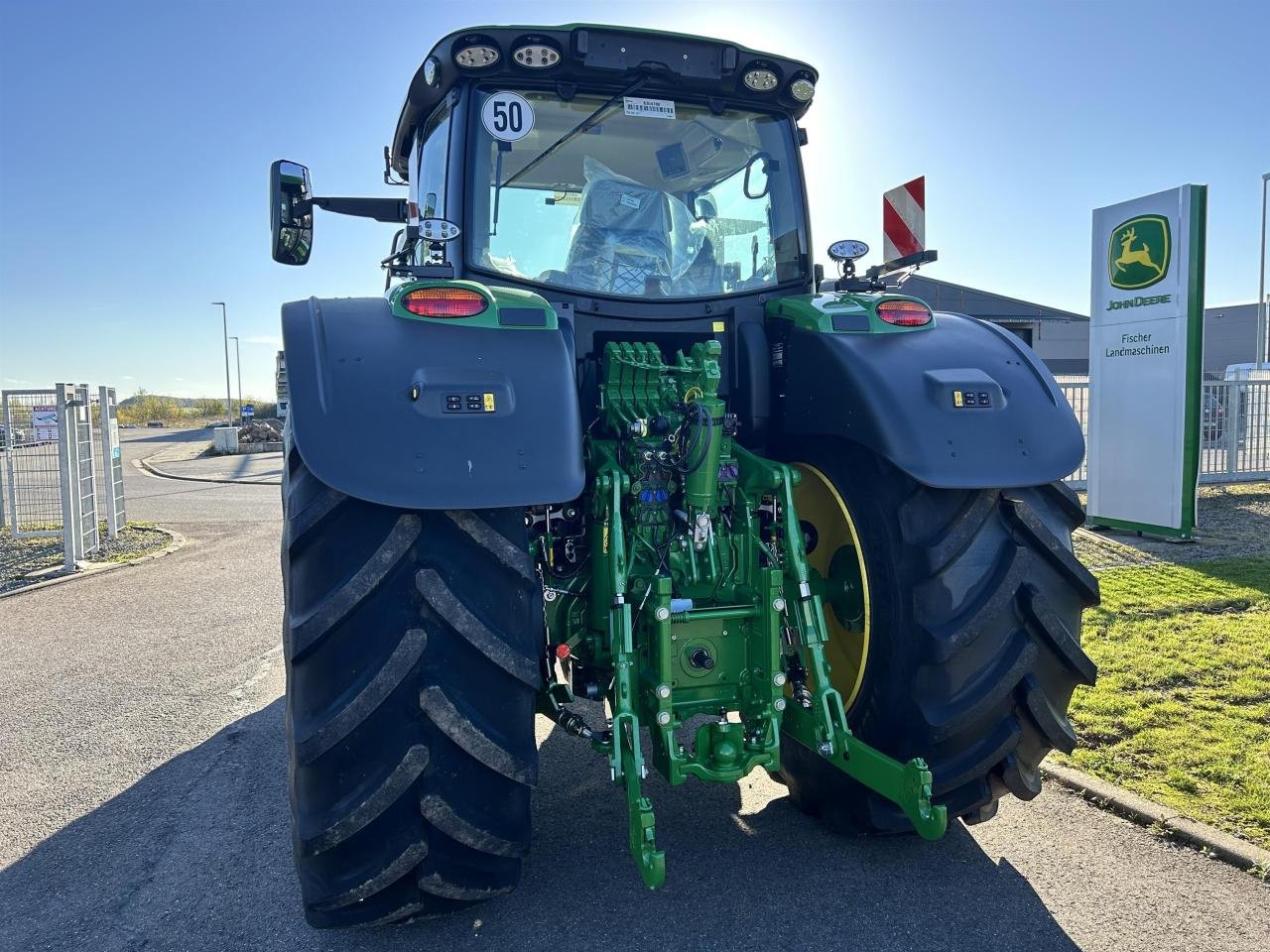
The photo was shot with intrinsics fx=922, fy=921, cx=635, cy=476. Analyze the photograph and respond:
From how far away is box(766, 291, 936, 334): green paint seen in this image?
10.8 feet

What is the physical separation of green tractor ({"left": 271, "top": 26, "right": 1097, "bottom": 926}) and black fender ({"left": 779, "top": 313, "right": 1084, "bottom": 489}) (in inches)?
0.5

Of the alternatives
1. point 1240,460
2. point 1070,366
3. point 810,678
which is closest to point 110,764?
point 810,678

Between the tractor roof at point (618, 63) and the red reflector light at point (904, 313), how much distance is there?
1048 mm

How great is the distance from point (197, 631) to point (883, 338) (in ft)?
18.5

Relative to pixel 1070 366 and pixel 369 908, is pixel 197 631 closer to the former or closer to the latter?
pixel 369 908

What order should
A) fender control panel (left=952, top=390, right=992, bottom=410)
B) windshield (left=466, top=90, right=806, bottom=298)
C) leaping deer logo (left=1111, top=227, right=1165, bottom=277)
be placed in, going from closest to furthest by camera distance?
fender control panel (left=952, top=390, right=992, bottom=410)
windshield (left=466, top=90, right=806, bottom=298)
leaping deer logo (left=1111, top=227, right=1165, bottom=277)

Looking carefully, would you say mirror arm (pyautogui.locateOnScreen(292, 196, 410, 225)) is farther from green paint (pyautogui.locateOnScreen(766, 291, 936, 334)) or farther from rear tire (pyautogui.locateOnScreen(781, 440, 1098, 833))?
rear tire (pyautogui.locateOnScreen(781, 440, 1098, 833))

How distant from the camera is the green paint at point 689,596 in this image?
9.37ft

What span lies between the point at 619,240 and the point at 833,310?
881 millimetres

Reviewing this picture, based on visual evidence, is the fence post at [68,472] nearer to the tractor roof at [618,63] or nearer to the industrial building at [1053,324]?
the tractor roof at [618,63]

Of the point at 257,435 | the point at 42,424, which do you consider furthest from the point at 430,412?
the point at 257,435

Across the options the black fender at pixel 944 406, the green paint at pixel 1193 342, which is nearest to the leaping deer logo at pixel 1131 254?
the green paint at pixel 1193 342

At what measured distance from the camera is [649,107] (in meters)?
3.58

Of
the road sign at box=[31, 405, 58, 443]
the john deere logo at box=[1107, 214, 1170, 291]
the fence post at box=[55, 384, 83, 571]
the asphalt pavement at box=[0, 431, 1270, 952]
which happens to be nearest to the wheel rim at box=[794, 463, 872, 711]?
the asphalt pavement at box=[0, 431, 1270, 952]
